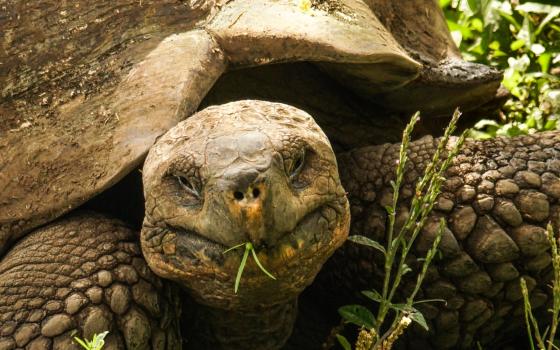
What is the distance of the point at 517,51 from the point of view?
499 centimetres

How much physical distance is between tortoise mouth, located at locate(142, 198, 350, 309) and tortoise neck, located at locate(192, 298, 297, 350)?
0.53 feet

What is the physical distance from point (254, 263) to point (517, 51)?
330 centimetres

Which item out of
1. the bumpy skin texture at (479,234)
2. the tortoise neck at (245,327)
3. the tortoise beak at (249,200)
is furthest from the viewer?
the bumpy skin texture at (479,234)

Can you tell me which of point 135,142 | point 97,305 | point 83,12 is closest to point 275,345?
point 97,305

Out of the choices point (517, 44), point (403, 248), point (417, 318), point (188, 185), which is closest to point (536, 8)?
point (517, 44)

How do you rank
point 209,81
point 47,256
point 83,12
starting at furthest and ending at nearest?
point 83,12 → point 209,81 → point 47,256

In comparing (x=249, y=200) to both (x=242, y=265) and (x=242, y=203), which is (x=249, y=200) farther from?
(x=242, y=265)

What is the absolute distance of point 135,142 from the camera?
267 cm

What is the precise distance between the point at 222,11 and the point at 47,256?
104 cm

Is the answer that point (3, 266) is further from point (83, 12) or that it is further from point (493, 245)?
point (493, 245)

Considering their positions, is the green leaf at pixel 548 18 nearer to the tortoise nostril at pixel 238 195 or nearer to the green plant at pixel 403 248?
the green plant at pixel 403 248

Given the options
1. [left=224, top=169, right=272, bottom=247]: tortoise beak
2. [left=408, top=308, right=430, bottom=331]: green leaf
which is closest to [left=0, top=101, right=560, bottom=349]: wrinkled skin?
[left=224, top=169, right=272, bottom=247]: tortoise beak

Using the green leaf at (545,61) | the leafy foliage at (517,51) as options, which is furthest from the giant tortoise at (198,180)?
the green leaf at (545,61)

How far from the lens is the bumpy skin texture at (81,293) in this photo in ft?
8.09
